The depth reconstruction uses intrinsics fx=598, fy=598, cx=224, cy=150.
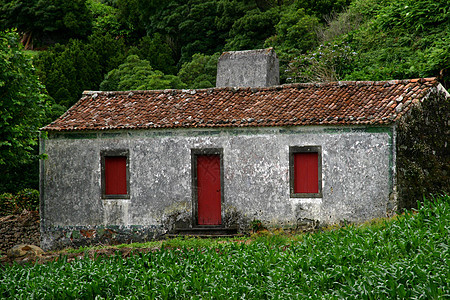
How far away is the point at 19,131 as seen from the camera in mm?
16109

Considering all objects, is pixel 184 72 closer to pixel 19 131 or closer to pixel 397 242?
pixel 19 131

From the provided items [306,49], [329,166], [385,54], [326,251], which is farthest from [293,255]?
[306,49]

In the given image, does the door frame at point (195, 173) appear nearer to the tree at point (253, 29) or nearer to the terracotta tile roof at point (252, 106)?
the terracotta tile roof at point (252, 106)

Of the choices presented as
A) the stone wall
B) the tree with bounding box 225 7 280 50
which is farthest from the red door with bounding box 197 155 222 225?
the tree with bounding box 225 7 280 50

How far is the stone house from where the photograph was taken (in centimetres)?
1616

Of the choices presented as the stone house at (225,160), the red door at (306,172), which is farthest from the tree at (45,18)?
the red door at (306,172)

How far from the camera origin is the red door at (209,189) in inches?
699

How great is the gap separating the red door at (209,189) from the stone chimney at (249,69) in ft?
12.8

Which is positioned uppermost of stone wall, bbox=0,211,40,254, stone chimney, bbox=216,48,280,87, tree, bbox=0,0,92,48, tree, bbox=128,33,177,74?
tree, bbox=0,0,92,48

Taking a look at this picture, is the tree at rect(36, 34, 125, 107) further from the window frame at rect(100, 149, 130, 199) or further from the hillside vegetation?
the window frame at rect(100, 149, 130, 199)

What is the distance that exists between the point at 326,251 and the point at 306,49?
2123cm

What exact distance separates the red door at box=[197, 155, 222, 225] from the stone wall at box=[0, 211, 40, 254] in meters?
6.30

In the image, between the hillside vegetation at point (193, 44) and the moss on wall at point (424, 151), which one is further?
the hillside vegetation at point (193, 44)

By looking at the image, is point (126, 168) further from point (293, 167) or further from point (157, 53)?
point (157, 53)
